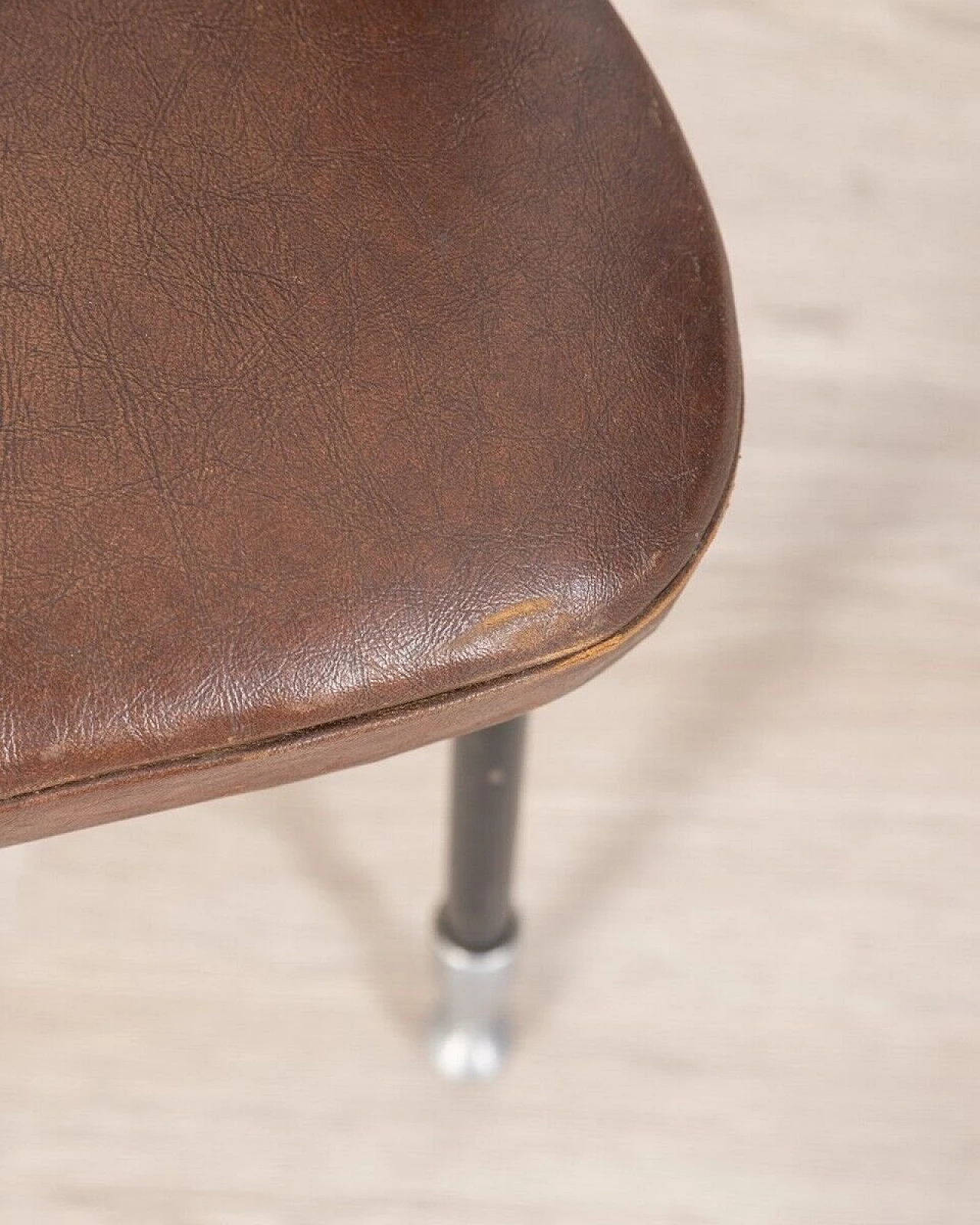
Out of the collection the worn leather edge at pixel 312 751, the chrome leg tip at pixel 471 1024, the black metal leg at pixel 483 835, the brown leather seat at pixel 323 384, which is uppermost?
the brown leather seat at pixel 323 384

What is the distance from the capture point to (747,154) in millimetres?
1237

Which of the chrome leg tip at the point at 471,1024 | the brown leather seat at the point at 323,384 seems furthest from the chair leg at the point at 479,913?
the brown leather seat at the point at 323,384

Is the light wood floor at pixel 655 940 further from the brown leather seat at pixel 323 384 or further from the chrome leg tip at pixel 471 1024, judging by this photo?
the brown leather seat at pixel 323 384

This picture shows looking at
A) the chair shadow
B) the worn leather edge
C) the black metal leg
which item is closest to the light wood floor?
the chair shadow

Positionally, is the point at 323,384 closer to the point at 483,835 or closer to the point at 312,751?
the point at 312,751

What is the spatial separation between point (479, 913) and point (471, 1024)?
109 mm

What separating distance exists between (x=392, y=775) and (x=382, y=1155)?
23 cm

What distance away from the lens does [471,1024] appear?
87 centimetres

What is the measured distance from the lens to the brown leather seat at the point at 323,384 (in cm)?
49

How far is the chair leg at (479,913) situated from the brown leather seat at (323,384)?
119 millimetres

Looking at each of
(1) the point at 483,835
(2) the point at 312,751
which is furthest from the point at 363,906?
(2) the point at 312,751

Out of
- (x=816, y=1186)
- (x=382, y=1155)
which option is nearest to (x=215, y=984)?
(x=382, y=1155)

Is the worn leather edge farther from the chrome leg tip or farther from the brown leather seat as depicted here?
the chrome leg tip

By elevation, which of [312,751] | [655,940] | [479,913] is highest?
[312,751]
